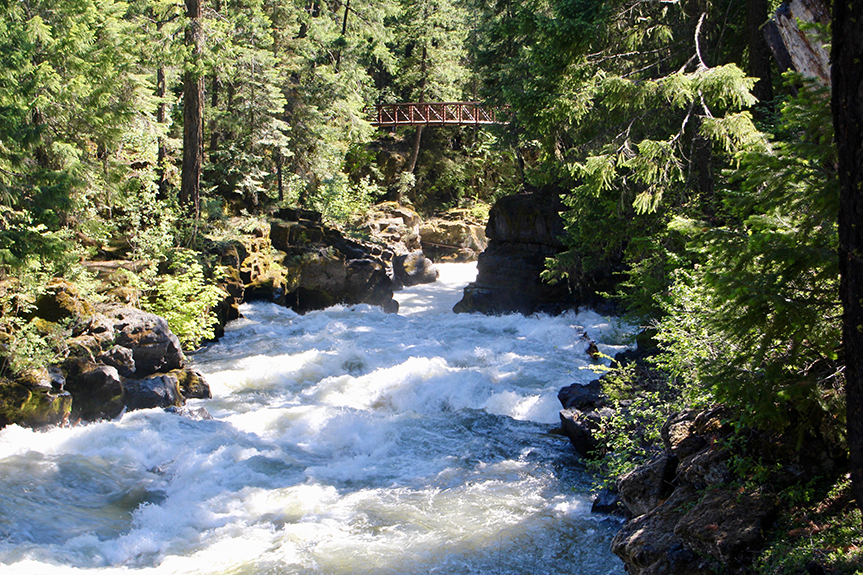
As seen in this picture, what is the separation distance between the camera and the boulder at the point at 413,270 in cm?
2302

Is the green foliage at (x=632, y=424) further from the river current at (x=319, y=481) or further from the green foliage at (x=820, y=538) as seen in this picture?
the green foliage at (x=820, y=538)

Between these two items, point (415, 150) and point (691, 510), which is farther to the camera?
point (415, 150)

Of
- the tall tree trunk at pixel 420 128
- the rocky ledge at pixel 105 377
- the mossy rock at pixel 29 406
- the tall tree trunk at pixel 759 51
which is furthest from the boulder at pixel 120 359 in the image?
the tall tree trunk at pixel 420 128

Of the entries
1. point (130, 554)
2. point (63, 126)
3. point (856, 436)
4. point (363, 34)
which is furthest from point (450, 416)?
point (363, 34)

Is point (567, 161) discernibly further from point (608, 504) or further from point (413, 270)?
point (413, 270)

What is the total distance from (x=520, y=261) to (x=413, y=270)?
5.76 m

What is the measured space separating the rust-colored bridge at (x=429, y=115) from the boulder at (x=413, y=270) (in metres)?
5.93

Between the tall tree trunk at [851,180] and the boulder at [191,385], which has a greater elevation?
the tall tree trunk at [851,180]

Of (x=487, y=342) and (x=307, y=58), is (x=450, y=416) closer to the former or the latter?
(x=487, y=342)

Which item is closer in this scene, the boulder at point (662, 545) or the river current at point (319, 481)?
the boulder at point (662, 545)

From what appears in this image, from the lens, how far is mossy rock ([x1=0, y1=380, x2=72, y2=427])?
26.8 feet

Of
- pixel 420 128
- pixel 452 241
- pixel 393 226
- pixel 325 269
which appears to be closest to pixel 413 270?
pixel 393 226

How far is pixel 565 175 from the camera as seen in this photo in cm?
1481

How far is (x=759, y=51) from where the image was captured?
32.4ft
